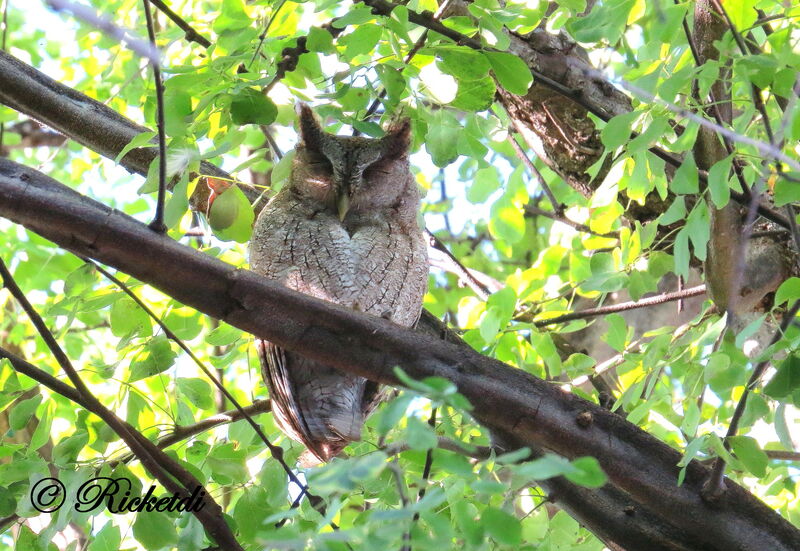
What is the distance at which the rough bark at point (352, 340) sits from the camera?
1.60 metres

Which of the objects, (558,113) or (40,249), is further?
(40,249)

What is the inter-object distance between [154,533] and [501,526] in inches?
42.1

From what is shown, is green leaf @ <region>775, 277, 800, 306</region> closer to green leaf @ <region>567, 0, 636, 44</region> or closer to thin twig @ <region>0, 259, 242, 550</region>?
green leaf @ <region>567, 0, 636, 44</region>

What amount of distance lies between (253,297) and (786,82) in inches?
43.2

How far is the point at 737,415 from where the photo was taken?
63.9 inches

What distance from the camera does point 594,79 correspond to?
2830 mm

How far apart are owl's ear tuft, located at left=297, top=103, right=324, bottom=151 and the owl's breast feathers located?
195mm

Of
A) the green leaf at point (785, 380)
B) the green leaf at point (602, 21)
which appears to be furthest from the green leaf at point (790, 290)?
the green leaf at point (602, 21)

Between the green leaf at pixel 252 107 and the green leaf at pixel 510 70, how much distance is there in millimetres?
497

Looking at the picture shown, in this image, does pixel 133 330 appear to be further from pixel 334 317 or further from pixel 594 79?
pixel 594 79

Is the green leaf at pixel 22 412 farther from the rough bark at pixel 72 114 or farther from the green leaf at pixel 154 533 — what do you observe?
the rough bark at pixel 72 114

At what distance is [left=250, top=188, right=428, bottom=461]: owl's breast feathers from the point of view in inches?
91.3

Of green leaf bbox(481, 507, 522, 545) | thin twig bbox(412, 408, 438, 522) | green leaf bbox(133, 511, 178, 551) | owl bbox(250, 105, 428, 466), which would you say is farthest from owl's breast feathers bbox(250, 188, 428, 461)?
green leaf bbox(481, 507, 522, 545)

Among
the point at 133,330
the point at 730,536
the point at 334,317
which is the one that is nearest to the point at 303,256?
the point at 133,330
